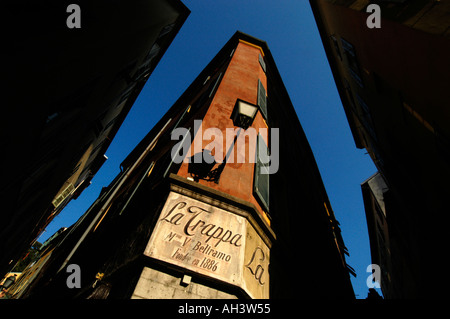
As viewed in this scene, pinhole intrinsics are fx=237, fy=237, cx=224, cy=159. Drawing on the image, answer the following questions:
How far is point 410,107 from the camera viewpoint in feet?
19.7

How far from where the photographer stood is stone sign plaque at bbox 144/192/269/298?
12.8 feet

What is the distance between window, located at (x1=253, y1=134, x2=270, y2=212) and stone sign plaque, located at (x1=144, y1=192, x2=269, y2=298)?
1.08 meters

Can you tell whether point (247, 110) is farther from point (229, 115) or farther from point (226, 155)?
point (226, 155)

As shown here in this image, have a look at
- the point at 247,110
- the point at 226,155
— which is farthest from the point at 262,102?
the point at 226,155

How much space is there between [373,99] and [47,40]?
9.97 m

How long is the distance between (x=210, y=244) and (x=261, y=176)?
8.88 feet

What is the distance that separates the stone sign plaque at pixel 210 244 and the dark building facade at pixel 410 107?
4.39 m

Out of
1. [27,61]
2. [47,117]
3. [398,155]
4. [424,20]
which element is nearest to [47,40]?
[27,61]

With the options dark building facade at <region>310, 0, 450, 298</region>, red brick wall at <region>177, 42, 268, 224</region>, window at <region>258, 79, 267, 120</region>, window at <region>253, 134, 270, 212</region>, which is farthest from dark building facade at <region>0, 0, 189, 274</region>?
dark building facade at <region>310, 0, 450, 298</region>

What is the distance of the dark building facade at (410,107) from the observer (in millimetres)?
4496

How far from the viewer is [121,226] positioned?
656 cm

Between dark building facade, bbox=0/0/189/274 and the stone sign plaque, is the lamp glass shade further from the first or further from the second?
dark building facade, bbox=0/0/189/274

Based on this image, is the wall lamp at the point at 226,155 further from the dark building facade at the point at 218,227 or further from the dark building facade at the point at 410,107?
the dark building facade at the point at 410,107

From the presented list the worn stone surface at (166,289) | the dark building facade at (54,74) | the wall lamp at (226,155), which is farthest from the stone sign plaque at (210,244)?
the dark building facade at (54,74)
